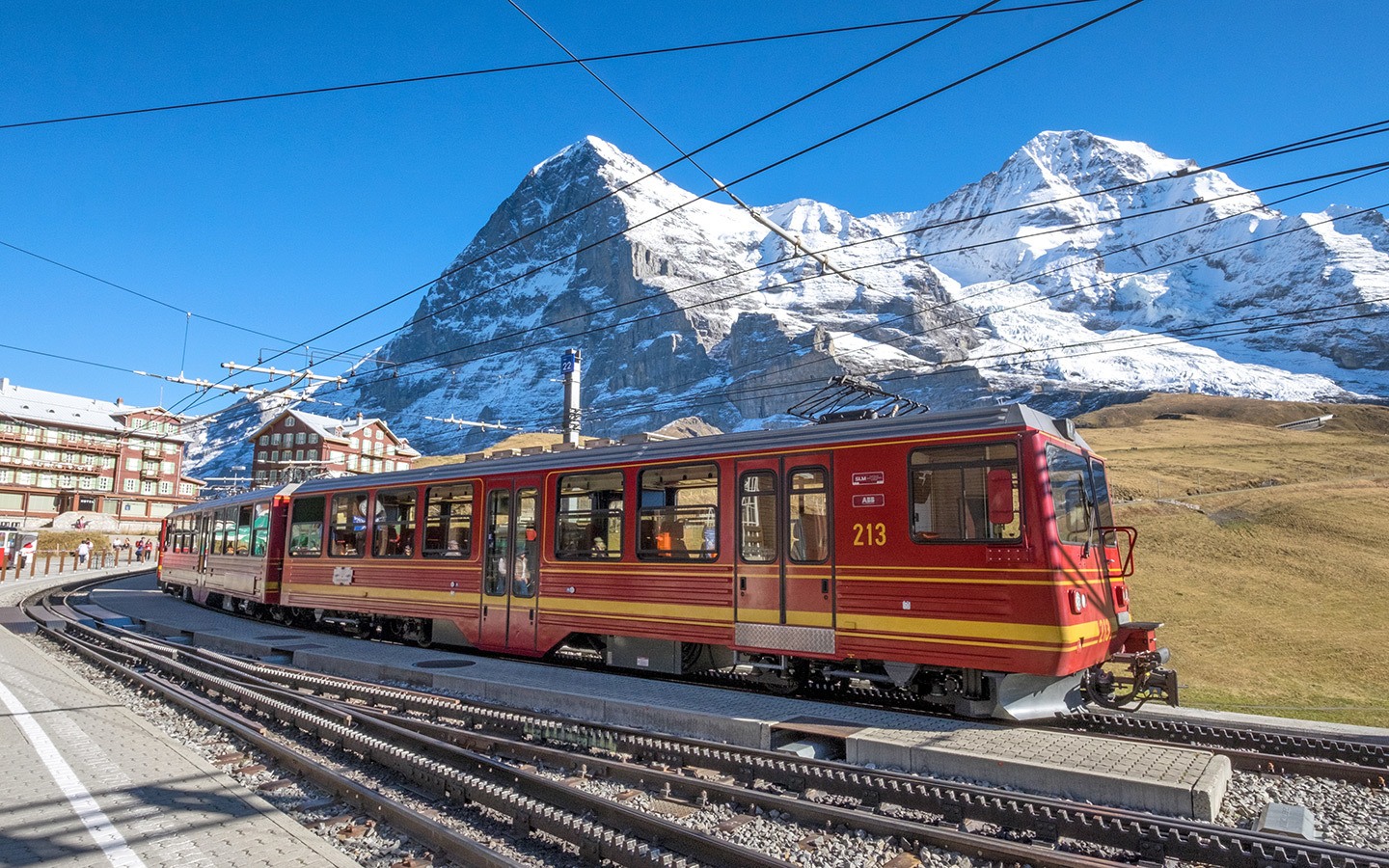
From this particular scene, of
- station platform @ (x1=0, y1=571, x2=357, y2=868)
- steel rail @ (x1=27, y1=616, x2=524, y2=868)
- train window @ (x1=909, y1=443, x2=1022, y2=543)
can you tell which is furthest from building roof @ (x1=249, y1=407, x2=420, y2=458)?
train window @ (x1=909, y1=443, x2=1022, y2=543)

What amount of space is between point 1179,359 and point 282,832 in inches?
8061

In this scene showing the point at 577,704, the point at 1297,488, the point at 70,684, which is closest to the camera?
the point at 577,704

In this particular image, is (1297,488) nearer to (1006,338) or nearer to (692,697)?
(692,697)

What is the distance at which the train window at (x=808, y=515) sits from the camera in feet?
32.6

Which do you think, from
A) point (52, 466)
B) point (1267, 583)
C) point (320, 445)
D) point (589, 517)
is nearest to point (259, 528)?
point (589, 517)

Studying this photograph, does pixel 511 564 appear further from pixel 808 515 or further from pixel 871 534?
pixel 871 534

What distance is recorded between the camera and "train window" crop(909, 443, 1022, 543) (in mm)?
8672

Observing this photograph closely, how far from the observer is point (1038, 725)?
905cm

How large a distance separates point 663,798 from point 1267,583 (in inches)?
835

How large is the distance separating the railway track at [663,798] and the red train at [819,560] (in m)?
2.44

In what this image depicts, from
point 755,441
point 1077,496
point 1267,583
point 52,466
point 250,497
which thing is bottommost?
point 1267,583

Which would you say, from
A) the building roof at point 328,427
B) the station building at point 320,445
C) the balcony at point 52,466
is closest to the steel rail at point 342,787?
the building roof at point 328,427

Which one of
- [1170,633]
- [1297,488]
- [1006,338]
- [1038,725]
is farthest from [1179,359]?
[1038,725]

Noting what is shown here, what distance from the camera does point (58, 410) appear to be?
84438mm
